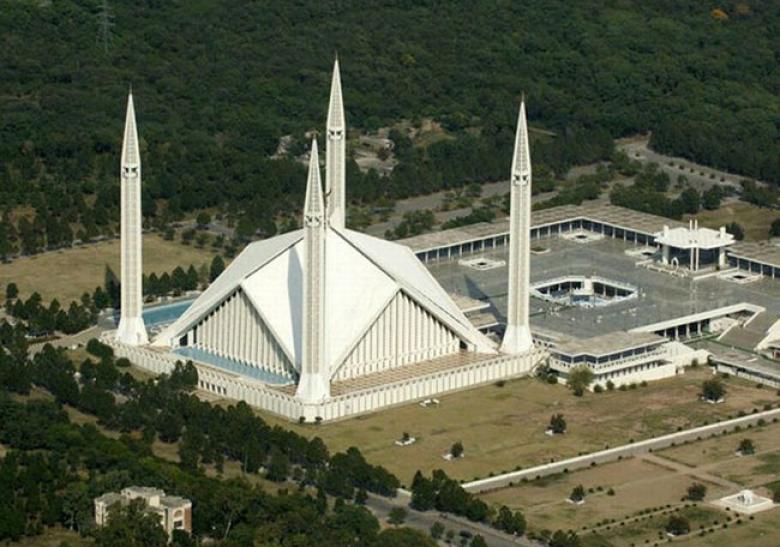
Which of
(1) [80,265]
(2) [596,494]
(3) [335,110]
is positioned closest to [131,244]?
(3) [335,110]

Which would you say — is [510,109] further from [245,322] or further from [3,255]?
Result: [245,322]

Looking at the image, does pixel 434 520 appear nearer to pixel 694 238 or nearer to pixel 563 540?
pixel 563 540

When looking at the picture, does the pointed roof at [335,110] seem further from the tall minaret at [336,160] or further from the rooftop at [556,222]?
the rooftop at [556,222]

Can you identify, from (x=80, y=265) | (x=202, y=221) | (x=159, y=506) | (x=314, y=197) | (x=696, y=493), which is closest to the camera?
(x=159, y=506)

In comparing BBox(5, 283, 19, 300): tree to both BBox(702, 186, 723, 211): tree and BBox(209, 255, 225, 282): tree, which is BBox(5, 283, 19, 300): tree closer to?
BBox(209, 255, 225, 282): tree

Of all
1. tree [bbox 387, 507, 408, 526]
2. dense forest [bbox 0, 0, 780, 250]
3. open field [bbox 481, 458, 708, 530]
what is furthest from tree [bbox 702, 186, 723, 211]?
tree [bbox 387, 507, 408, 526]

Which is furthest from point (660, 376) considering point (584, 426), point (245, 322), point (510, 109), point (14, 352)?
point (510, 109)

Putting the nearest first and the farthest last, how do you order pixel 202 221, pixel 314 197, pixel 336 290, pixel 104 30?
pixel 314 197 → pixel 336 290 → pixel 202 221 → pixel 104 30

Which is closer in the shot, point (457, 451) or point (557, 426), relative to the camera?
point (457, 451)
